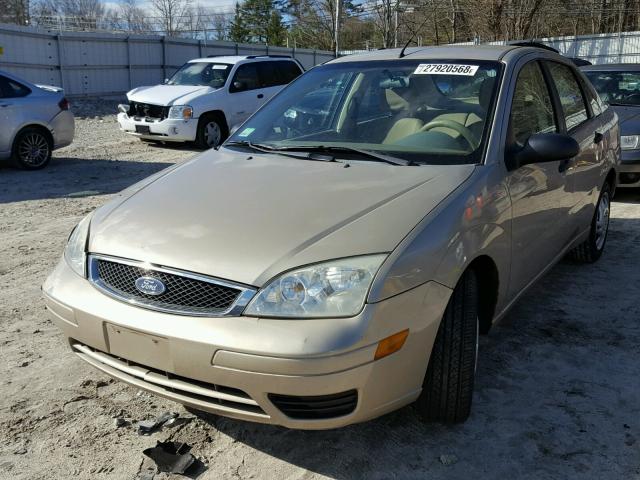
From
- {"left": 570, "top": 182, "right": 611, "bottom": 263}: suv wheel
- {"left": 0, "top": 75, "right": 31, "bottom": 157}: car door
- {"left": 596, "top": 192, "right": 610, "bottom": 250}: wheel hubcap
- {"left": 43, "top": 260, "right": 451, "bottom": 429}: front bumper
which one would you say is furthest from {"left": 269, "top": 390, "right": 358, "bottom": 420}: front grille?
{"left": 0, "top": 75, "right": 31, "bottom": 157}: car door

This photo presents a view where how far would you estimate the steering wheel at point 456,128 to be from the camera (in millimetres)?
3449

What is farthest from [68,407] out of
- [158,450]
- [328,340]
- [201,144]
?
[201,144]

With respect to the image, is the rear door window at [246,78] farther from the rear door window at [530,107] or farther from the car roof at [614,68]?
the rear door window at [530,107]

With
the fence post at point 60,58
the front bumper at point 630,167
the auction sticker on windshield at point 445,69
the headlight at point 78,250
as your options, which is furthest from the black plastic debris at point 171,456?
the fence post at point 60,58

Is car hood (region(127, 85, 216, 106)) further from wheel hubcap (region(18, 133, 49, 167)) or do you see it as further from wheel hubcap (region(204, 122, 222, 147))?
wheel hubcap (region(18, 133, 49, 167))

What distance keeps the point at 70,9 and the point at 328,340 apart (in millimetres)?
63896

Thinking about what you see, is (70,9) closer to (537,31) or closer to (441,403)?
(537,31)

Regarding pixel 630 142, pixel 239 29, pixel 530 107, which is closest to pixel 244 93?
pixel 630 142

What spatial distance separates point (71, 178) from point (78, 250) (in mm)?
6980

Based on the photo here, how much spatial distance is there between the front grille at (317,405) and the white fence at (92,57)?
19490 mm

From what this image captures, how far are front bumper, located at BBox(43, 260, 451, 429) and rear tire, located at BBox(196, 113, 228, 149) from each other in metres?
9.85

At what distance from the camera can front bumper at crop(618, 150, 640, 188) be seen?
762 cm

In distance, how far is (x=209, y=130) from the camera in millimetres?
12477

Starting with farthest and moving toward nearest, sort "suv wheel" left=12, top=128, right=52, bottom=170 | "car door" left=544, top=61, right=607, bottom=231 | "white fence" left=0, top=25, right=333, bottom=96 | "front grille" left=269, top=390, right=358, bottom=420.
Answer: "white fence" left=0, top=25, right=333, bottom=96
"suv wheel" left=12, top=128, right=52, bottom=170
"car door" left=544, top=61, right=607, bottom=231
"front grille" left=269, top=390, right=358, bottom=420
